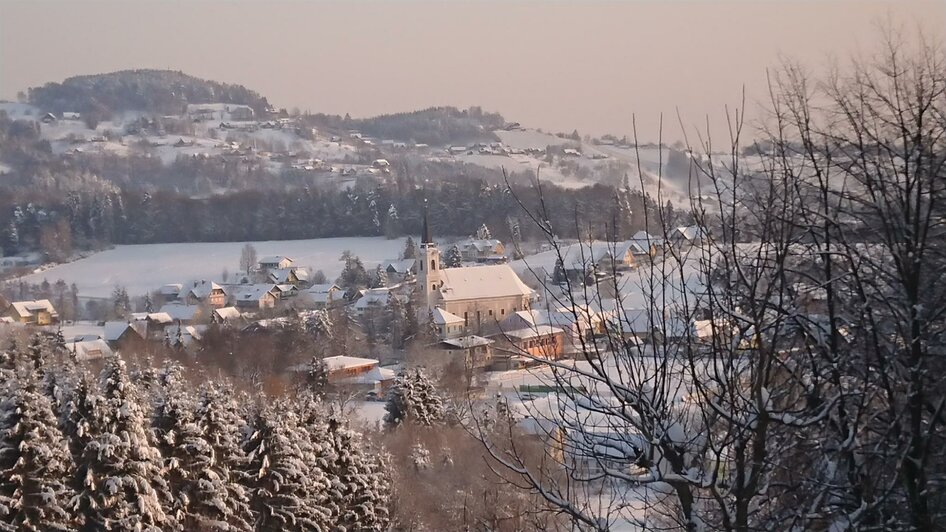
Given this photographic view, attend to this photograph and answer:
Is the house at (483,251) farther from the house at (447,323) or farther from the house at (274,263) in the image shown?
the house at (447,323)

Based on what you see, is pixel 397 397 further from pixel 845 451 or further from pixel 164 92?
pixel 164 92

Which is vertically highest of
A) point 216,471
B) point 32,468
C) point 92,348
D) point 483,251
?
point 32,468

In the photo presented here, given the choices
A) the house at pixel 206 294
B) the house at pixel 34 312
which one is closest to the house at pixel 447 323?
the house at pixel 206 294

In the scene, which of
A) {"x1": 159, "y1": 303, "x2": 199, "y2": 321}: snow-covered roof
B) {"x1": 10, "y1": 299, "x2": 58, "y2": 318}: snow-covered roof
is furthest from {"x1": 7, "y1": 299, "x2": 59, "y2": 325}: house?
{"x1": 159, "y1": 303, "x2": 199, "y2": 321}: snow-covered roof

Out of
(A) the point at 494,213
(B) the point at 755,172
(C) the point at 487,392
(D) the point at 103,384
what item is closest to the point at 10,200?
(A) the point at 494,213

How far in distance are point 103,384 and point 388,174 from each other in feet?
271

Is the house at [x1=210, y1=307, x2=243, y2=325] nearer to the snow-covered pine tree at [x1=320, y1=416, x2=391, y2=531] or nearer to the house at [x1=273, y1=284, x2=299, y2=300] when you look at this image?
the house at [x1=273, y1=284, x2=299, y2=300]

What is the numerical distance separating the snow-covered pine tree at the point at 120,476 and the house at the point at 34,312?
29396mm

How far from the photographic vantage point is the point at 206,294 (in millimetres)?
43812

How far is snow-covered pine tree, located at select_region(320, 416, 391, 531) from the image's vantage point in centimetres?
1205

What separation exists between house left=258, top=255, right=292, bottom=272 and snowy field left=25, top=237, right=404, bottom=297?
1.32m

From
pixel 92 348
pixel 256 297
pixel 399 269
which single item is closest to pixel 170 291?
pixel 256 297

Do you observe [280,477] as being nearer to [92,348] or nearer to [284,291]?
[92,348]

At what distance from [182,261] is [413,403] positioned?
39804mm
